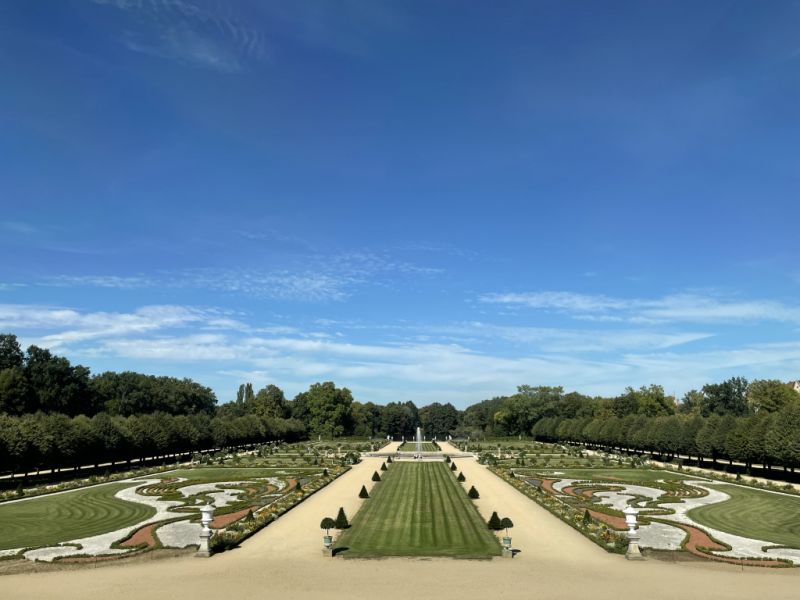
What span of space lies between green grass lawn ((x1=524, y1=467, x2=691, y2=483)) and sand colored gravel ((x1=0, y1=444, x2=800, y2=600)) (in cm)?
3204

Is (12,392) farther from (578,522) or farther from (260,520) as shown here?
(578,522)

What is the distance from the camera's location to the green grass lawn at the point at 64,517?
98.2ft

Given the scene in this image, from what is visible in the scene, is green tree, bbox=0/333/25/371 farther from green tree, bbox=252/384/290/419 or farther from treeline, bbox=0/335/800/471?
green tree, bbox=252/384/290/419

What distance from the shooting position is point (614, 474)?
2450 inches

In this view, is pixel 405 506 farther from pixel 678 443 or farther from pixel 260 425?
pixel 260 425

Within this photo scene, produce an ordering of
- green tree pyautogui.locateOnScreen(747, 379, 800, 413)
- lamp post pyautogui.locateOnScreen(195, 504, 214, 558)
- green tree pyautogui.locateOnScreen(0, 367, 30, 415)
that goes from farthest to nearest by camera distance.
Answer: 1. green tree pyautogui.locateOnScreen(747, 379, 800, 413)
2. green tree pyautogui.locateOnScreen(0, 367, 30, 415)
3. lamp post pyautogui.locateOnScreen(195, 504, 214, 558)

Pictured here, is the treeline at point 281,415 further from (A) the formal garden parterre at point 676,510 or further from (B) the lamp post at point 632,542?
(B) the lamp post at point 632,542

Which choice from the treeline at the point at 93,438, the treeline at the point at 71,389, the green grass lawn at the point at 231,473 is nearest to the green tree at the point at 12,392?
the treeline at the point at 71,389

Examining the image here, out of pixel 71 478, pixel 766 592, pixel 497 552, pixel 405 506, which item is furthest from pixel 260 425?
pixel 766 592

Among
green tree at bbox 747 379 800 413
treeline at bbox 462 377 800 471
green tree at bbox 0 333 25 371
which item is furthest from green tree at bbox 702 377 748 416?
green tree at bbox 0 333 25 371

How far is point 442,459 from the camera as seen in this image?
84.0 meters

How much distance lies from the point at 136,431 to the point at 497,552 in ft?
181

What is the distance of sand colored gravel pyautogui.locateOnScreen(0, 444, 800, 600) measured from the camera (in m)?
20.1

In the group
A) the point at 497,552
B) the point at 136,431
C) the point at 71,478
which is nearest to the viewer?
the point at 497,552
